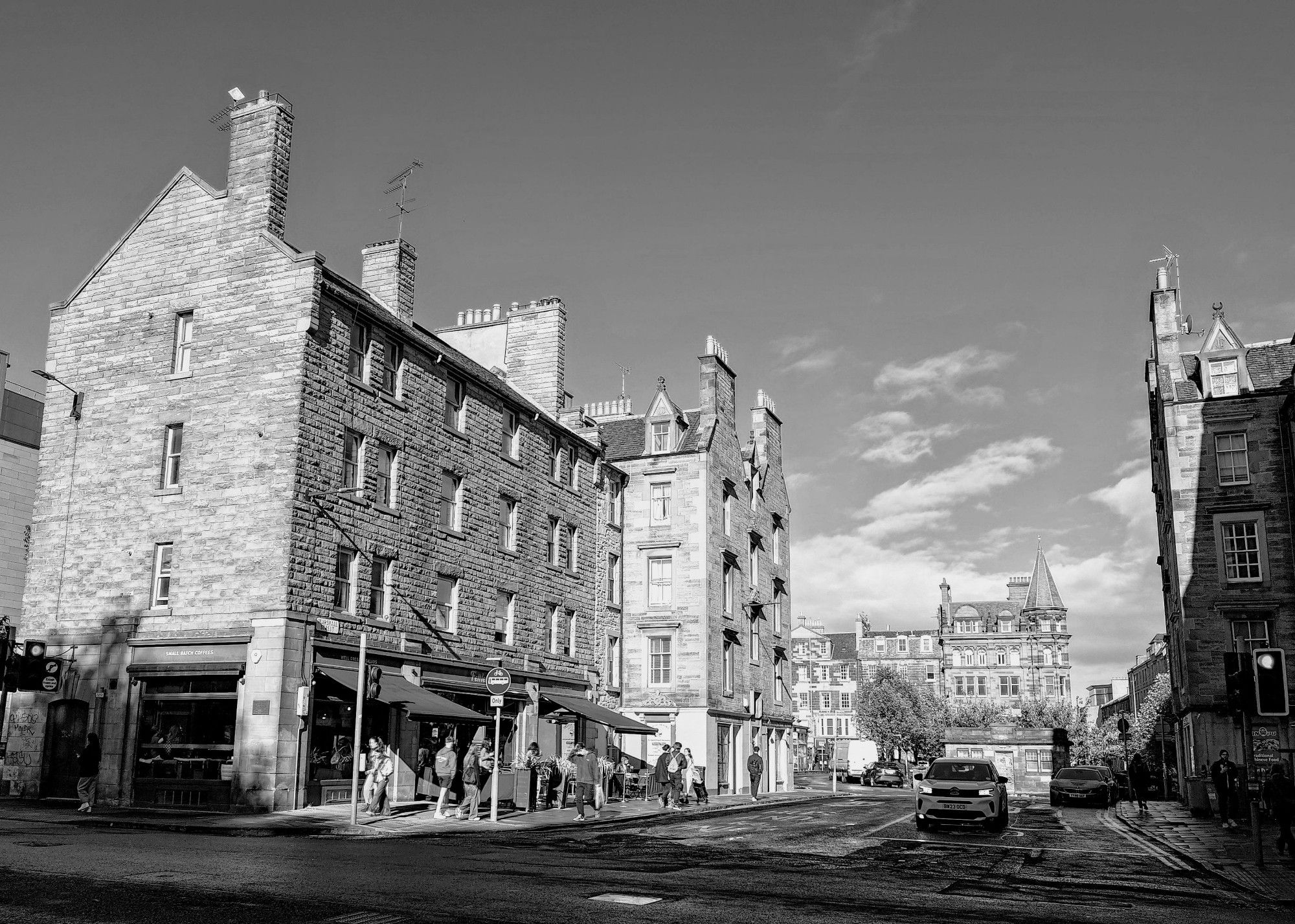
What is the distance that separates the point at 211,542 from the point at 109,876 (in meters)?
14.8

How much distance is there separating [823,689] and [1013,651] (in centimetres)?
2032

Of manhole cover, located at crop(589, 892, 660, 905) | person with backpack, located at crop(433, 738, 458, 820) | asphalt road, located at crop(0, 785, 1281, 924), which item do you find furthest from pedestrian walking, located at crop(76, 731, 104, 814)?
manhole cover, located at crop(589, 892, 660, 905)

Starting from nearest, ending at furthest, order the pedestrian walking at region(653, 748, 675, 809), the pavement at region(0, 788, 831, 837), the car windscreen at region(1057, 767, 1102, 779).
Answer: the pavement at region(0, 788, 831, 837) < the pedestrian walking at region(653, 748, 675, 809) < the car windscreen at region(1057, 767, 1102, 779)

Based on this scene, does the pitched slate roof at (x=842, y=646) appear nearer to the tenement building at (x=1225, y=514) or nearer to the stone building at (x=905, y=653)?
the stone building at (x=905, y=653)

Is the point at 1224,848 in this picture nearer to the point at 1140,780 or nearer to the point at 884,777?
the point at 1140,780

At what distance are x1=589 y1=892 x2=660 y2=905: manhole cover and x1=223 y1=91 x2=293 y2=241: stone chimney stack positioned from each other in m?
20.3

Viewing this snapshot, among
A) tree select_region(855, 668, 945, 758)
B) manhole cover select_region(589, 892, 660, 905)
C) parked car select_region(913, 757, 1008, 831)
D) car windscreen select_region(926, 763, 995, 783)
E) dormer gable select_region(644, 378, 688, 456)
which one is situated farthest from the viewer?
tree select_region(855, 668, 945, 758)

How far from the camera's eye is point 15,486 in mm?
37531

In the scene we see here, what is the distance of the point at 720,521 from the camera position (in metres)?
45.8

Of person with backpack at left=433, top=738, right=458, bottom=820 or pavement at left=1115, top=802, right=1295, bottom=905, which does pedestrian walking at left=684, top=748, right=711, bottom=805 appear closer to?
person with backpack at left=433, top=738, right=458, bottom=820

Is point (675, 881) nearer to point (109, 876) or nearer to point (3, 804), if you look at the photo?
point (109, 876)

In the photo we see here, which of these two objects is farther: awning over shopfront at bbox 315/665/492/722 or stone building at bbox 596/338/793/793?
stone building at bbox 596/338/793/793

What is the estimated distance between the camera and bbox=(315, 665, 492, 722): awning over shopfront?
25.0m

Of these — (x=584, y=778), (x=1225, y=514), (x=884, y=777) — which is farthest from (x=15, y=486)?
(x=884, y=777)
